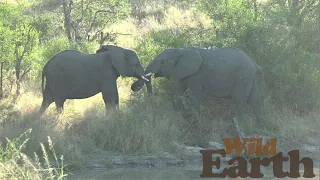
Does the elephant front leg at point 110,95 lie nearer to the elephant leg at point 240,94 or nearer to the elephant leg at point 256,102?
the elephant leg at point 240,94

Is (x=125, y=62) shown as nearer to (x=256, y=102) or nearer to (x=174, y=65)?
(x=174, y=65)

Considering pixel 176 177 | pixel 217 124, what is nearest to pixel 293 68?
pixel 217 124

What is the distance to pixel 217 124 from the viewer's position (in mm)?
15219

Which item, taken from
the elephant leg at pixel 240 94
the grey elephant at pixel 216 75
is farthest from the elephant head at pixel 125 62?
the elephant leg at pixel 240 94

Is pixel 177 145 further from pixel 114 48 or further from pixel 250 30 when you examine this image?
pixel 250 30

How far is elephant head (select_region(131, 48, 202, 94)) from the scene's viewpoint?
1558 cm

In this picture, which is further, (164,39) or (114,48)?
(164,39)

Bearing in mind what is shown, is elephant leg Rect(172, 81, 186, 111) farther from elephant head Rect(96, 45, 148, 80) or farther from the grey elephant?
elephant head Rect(96, 45, 148, 80)

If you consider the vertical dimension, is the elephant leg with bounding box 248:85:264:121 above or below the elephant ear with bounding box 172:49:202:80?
below

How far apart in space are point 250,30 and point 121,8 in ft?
26.3

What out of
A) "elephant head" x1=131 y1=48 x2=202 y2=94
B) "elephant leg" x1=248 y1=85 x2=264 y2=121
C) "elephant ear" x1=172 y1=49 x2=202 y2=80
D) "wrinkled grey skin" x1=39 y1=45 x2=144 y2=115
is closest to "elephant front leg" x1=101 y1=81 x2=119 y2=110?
"wrinkled grey skin" x1=39 y1=45 x2=144 y2=115

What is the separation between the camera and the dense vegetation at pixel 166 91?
45.3ft
